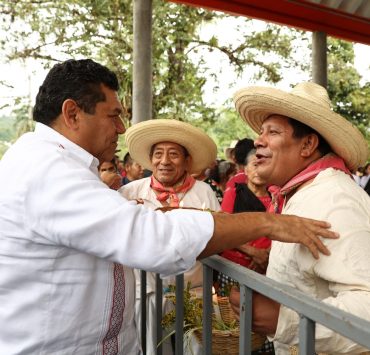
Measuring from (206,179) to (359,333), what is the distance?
4.73 meters

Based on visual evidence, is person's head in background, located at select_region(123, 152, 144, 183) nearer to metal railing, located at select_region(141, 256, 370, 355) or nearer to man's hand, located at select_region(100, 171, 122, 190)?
man's hand, located at select_region(100, 171, 122, 190)

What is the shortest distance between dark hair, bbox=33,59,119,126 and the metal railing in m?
0.74

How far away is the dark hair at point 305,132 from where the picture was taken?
1.88 metres

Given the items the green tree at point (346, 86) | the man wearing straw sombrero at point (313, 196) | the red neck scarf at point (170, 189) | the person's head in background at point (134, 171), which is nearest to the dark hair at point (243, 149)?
the red neck scarf at point (170, 189)

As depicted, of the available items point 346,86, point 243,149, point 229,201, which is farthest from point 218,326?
point 346,86

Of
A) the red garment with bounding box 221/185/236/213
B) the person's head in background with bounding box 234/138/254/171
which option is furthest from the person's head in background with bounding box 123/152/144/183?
the red garment with bounding box 221/185/236/213

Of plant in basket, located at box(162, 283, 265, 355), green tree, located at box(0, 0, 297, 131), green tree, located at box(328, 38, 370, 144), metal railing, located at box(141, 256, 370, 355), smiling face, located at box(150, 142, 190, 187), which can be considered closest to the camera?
metal railing, located at box(141, 256, 370, 355)

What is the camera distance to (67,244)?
148 cm

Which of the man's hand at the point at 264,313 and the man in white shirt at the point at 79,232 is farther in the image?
the man's hand at the point at 264,313

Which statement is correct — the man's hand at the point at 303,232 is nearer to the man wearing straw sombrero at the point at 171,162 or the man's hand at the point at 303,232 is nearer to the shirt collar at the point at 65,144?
the shirt collar at the point at 65,144

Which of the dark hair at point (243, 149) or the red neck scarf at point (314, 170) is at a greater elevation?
the dark hair at point (243, 149)

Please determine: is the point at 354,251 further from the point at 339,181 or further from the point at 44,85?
the point at 44,85

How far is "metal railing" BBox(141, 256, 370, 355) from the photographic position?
100 cm

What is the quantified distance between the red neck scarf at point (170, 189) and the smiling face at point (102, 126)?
1.69m
